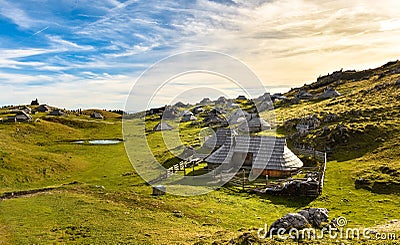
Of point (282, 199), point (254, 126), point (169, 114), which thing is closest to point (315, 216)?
point (282, 199)

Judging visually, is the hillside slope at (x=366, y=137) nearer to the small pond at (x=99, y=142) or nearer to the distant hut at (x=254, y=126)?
the distant hut at (x=254, y=126)

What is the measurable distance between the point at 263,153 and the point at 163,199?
45.0 ft

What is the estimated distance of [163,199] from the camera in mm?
25141

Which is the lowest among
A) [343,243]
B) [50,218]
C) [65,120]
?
[50,218]

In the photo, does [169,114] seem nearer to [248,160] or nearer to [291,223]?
[248,160]

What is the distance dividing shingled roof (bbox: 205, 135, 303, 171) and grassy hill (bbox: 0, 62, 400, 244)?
465 centimetres

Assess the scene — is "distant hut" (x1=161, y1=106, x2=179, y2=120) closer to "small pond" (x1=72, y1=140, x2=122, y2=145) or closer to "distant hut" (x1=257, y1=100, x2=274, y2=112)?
"distant hut" (x1=257, y1=100, x2=274, y2=112)

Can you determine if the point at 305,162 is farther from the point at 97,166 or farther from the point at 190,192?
the point at 97,166

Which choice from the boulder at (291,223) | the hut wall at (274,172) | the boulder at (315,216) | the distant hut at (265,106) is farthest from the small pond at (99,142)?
the distant hut at (265,106)

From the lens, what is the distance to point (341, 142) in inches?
1741

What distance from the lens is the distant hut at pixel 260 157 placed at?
32.7 metres

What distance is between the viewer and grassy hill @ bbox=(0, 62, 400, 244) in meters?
17.9

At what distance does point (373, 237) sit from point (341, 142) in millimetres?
34087

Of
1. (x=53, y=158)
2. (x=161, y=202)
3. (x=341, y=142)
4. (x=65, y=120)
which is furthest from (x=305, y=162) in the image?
(x=65, y=120)
